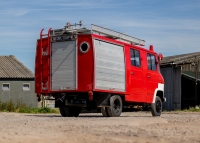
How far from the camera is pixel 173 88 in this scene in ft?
121

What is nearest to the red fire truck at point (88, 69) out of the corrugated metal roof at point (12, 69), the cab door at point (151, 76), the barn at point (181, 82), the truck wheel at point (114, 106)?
the truck wheel at point (114, 106)

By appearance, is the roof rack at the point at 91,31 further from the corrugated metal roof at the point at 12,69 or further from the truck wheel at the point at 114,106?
the corrugated metal roof at the point at 12,69

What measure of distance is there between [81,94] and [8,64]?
3542 centimetres

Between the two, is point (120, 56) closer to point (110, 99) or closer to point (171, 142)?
point (110, 99)

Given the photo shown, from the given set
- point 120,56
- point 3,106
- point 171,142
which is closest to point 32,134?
point 171,142

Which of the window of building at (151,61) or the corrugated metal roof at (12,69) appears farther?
the corrugated metal roof at (12,69)

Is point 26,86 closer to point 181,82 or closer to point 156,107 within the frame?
point 181,82

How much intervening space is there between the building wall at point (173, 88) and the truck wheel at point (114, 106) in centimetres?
1820

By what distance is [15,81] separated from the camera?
4934cm

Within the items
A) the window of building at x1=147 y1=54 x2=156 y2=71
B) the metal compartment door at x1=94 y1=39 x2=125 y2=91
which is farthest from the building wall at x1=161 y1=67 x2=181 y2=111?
the metal compartment door at x1=94 y1=39 x2=125 y2=91

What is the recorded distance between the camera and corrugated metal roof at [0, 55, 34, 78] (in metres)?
49.5

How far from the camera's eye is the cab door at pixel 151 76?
68.6 feet

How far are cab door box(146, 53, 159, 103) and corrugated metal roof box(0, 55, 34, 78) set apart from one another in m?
29.7

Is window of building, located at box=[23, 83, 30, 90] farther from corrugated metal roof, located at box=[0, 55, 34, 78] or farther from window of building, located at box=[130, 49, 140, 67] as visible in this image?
window of building, located at box=[130, 49, 140, 67]
